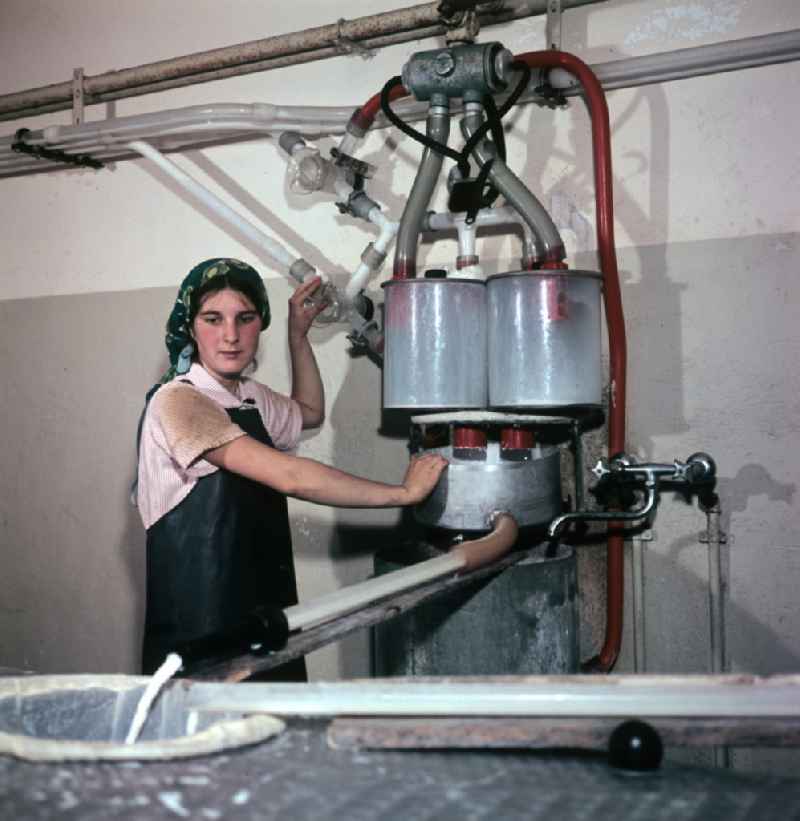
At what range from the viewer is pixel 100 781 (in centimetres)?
65

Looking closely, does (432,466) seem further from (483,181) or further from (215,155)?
(215,155)

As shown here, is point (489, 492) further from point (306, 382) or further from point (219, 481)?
point (306, 382)

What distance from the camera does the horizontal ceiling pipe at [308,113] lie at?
1731 mm

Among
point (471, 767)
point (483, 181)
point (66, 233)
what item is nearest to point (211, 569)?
point (483, 181)

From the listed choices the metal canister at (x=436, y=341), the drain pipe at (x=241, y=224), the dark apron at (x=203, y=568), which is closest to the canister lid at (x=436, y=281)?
the metal canister at (x=436, y=341)

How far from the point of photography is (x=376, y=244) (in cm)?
196

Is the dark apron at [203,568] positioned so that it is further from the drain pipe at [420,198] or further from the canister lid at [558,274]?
the canister lid at [558,274]

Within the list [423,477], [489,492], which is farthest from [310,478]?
[489,492]

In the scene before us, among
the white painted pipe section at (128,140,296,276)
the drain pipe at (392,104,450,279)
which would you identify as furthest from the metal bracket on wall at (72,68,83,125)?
the drain pipe at (392,104,450,279)

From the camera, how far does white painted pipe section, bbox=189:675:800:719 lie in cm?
72

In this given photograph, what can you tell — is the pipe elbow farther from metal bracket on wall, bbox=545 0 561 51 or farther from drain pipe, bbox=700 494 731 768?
metal bracket on wall, bbox=545 0 561 51

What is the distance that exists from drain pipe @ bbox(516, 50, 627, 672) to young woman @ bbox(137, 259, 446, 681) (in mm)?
474

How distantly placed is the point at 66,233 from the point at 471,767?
2271 mm

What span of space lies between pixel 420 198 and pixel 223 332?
507mm
